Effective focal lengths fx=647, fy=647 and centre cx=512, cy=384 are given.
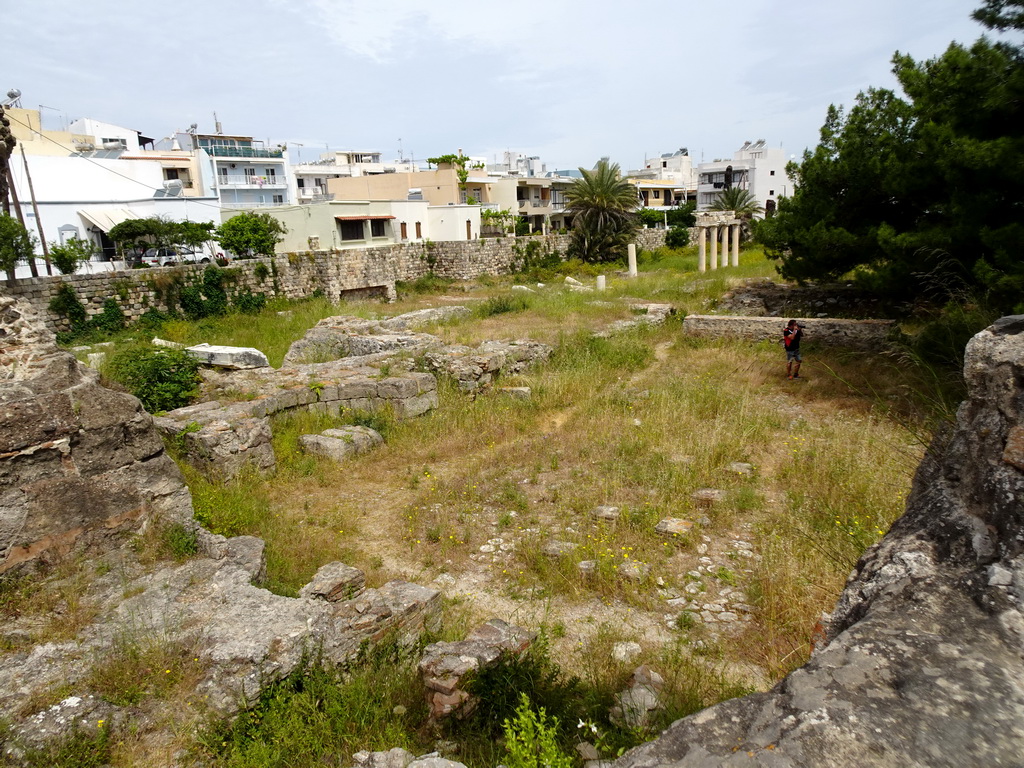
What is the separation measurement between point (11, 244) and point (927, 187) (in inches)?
896

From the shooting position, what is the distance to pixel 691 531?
21.2 ft

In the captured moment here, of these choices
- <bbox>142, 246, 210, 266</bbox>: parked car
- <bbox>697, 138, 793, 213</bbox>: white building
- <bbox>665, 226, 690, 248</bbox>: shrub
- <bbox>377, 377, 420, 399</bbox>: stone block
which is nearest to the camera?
<bbox>377, 377, 420, 399</bbox>: stone block

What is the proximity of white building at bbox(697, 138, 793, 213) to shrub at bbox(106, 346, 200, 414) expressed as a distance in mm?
57308

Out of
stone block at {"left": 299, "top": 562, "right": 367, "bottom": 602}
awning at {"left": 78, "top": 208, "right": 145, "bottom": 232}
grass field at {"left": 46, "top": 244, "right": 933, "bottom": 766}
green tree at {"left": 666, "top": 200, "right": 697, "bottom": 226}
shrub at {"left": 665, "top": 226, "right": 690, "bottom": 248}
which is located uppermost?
awning at {"left": 78, "top": 208, "right": 145, "bottom": 232}

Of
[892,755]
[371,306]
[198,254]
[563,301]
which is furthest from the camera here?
[198,254]

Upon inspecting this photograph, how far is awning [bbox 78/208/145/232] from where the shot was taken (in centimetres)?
3200

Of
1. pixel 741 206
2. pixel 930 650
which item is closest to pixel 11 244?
pixel 930 650

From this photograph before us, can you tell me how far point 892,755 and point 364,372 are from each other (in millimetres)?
10411

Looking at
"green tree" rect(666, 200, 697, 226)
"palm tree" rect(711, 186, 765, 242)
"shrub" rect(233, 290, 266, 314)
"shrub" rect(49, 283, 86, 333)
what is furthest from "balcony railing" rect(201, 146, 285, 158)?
"shrub" rect(49, 283, 86, 333)

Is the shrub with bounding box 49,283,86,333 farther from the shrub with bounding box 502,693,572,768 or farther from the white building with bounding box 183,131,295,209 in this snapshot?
the white building with bounding box 183,131,295,209

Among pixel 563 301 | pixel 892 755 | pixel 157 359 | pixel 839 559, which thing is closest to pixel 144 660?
pixel 892 755

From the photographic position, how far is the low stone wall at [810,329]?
13.5m

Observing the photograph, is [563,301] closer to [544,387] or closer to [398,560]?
[544,387]

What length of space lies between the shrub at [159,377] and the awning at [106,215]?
2593cm
